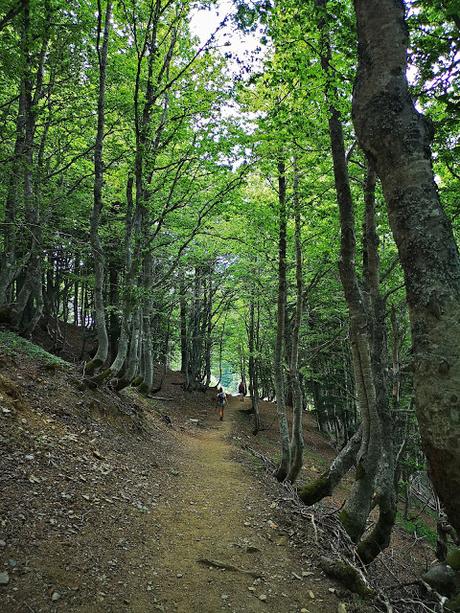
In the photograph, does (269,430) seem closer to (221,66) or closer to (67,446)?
(67,446)

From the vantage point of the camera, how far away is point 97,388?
1055cm

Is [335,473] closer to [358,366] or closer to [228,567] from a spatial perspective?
[358,366]

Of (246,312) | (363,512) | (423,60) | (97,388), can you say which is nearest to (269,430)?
(246,312)

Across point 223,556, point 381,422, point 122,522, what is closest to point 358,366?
point 381,422

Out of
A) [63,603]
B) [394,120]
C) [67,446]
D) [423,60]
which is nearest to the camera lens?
[394,120]

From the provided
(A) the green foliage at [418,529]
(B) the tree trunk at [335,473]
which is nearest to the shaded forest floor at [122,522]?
(B) the tree trunk at [335,473]

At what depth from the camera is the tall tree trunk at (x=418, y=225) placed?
5.90 feet

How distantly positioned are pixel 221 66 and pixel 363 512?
43.4 ft

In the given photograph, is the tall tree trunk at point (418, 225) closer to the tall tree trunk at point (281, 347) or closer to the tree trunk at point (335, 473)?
the tree trunk at point (335, 473)

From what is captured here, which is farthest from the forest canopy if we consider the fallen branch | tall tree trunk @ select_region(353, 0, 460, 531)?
the fallen branch

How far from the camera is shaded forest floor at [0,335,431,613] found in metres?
4.20

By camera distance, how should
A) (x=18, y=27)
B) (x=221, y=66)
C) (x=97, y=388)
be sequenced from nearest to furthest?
1. (x=18, y=27)
2. (x=97, y=388)
3. (x=221, y=66)

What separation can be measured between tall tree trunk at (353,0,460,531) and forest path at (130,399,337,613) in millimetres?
4024

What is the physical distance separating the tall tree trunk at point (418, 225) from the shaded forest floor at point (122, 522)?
401 centimetres
